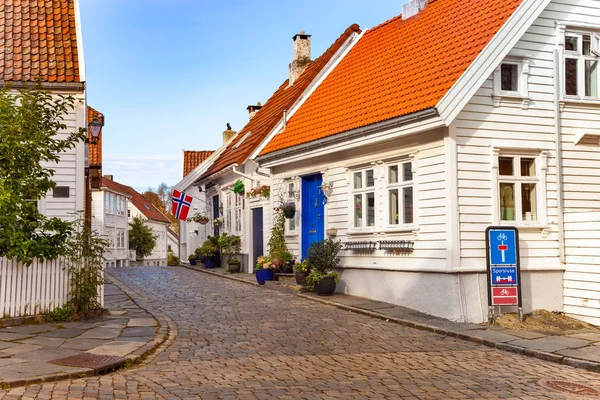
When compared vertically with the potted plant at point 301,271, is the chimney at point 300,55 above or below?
above

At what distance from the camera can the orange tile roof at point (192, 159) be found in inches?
1727

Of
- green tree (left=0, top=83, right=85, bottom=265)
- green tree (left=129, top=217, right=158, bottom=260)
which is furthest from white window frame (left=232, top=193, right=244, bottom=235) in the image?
green tree (left=129, top=217, right=158, bottom=260)

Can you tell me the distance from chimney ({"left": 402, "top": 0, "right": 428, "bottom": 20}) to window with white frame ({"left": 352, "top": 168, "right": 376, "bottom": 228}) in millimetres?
4964

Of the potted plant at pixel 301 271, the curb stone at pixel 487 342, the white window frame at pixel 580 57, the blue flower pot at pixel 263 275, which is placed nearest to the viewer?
the curb stone at pixel 487 342


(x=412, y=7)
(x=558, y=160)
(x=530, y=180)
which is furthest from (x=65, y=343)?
(x=412, y=7)

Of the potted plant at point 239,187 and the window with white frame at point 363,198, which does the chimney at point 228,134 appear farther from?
the window with white frame at point 363,198

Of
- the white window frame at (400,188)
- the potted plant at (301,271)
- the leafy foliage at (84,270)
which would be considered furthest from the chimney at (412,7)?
the leafy foliage at (84,270)

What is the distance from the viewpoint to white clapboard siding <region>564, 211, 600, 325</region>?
12977mm

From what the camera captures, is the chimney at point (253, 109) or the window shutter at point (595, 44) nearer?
the window shutter at point (595, 44)

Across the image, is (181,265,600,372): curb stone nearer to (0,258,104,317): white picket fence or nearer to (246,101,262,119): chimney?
(0,258,104,317): white picket fence

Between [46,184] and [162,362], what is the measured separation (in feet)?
15.9

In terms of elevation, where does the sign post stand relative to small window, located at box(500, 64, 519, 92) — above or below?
below

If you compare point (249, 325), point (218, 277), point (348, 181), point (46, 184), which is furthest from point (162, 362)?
point (218, 277)

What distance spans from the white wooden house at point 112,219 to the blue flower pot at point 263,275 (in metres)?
33.5
